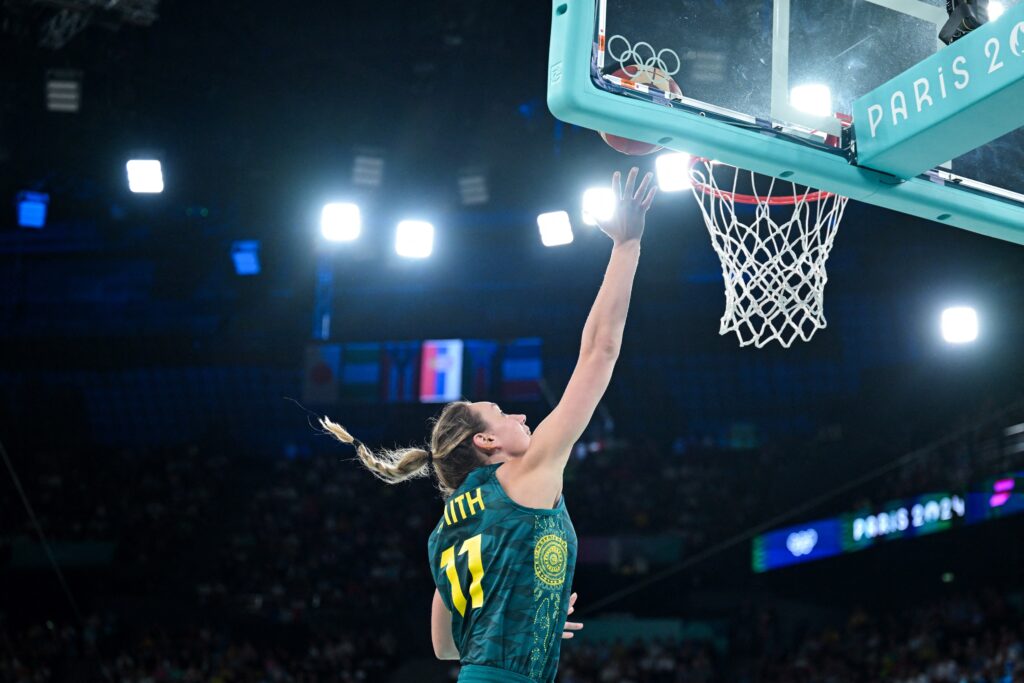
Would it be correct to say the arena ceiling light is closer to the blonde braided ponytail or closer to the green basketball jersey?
the blonde braided ponytail

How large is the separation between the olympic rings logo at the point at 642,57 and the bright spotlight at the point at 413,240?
27.4 feet

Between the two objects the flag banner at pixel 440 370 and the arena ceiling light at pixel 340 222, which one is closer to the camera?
the arena ceiling light at pixel 340 222

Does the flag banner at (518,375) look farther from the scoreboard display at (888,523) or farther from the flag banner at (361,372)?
the scoreboard display at (888,523)

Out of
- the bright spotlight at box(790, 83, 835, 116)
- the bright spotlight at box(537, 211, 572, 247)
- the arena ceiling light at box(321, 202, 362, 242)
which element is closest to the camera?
the bright spotlight at box(790, 83, 835, 116)

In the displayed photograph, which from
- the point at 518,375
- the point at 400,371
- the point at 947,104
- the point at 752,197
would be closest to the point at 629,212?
the point at 947,104

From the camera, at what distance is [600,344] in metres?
2.78

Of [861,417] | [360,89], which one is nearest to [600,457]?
[861,417]

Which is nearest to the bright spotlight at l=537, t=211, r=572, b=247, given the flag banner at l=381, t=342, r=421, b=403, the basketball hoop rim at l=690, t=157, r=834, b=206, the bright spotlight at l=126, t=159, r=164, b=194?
the bright spotlight at l=126, t=159, r=164, b=194

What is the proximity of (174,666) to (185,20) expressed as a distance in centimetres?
886

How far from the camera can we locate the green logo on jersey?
2.71 metres

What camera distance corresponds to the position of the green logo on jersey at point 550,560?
2.71 m

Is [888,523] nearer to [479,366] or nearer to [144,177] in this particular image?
[479,366]

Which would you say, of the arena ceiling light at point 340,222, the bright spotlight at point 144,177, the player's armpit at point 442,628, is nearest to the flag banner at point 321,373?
the arena ceiling light at point 340,222

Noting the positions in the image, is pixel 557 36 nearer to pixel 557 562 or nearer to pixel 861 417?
pixel 557 562
